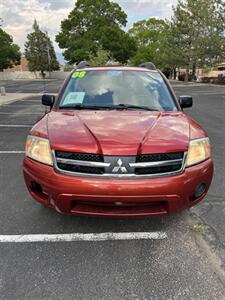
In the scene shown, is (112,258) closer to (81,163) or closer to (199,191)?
(81,163)

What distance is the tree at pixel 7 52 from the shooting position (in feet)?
218

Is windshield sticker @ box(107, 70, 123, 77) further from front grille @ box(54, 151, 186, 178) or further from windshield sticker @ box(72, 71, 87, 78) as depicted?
front grille @ box(54, 151, 186, 178)

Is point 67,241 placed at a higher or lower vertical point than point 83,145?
lower

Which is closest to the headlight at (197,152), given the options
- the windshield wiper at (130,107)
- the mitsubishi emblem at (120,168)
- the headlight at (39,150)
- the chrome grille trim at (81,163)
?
the mitsubishi emblem at (120,168)

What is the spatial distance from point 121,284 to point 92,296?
258 mm

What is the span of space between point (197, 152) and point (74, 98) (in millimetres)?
1752

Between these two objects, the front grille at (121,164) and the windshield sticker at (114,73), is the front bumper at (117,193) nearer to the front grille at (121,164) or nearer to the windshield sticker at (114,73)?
the front grille at (121,164)

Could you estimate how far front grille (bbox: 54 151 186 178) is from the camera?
283 cm

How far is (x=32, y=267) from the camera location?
281 cm

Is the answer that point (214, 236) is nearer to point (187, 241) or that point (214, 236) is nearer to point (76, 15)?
point (187, 241)

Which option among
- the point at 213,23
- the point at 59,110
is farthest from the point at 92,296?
the point at 213,23

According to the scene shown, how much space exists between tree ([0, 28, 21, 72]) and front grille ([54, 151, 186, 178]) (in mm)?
68745

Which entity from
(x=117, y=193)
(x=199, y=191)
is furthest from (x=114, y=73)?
(x=117, y=193)

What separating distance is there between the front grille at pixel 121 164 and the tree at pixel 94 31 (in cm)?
5022
